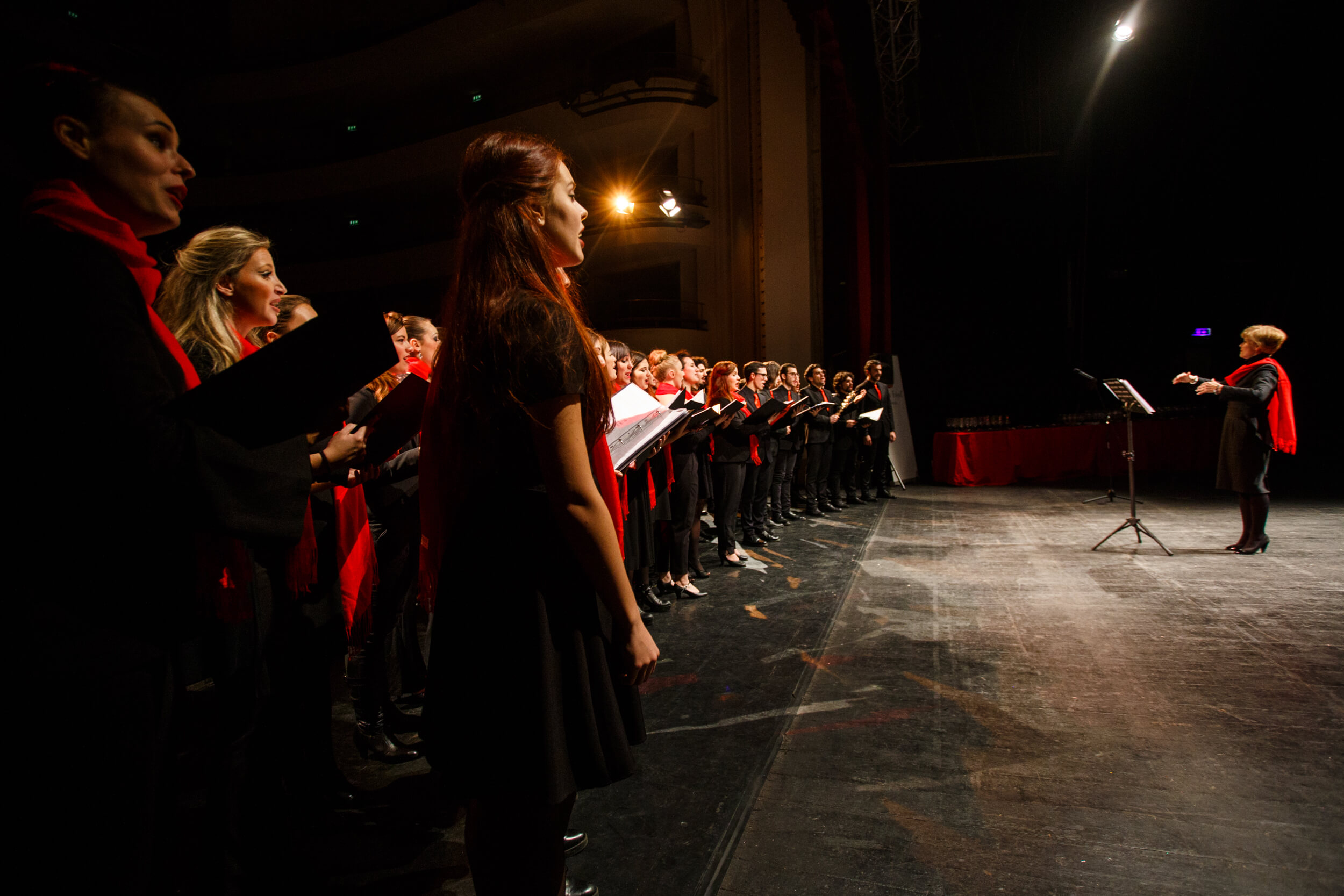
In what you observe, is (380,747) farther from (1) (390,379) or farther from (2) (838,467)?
(2) (838,467)

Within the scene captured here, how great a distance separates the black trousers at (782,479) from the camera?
7301mm

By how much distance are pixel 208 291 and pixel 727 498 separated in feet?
14.4

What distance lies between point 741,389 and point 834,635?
11.2 feet

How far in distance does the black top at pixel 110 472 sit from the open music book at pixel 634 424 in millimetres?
1917

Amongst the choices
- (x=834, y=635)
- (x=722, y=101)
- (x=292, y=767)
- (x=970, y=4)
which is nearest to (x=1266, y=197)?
(x=970, y=4)

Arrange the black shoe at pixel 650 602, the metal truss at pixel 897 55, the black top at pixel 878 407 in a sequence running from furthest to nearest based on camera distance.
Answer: the black top at pixel 878 407, the metal truss at pixel 897 55, the black shoe at pixel 650 602

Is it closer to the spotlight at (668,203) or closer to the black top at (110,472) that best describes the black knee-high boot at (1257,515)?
the black top at (110,472)

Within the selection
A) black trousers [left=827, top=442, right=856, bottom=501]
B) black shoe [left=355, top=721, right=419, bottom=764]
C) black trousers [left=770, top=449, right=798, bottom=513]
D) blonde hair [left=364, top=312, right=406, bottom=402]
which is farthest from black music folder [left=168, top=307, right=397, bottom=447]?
black trousers [left=827, top=442, right=856, bottom=501]

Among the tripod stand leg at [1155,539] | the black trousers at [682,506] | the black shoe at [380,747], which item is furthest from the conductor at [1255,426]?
the black shoe at [380,747]

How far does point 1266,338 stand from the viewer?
17.6 ft

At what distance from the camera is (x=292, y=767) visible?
214 cm

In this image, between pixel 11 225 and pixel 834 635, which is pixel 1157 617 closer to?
pixel 834 635

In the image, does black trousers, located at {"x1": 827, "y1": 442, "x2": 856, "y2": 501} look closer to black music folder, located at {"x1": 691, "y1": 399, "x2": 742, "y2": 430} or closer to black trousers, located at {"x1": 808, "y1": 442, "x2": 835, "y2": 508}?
black trousers, located at {"x1": 808, "y1": 442, "x2": 835, "y2": 508}

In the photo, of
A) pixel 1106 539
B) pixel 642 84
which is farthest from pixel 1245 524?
pixel 642 84
